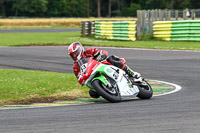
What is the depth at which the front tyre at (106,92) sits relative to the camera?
9297 mm

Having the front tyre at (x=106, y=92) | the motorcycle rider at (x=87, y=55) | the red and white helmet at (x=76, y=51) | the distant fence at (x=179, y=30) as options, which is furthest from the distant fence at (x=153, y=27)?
the front tyre at (x=106, y=92)

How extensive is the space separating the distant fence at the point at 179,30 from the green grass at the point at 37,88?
14207 mm

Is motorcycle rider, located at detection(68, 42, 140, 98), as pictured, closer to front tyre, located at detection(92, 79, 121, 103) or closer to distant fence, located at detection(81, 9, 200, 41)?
Result: front tyre, located at detection(92, 79, 121, 103)

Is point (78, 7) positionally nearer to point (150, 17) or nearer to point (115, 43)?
point (150, 17)

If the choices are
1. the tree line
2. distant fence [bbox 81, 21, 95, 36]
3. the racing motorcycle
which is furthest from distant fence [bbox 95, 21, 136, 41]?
the tree line

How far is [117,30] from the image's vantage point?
102 ft

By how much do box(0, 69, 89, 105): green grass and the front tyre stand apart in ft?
5.38

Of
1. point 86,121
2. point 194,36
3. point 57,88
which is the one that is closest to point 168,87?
point 57,88

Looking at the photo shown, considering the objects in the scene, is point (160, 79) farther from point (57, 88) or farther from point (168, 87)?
point (57, 88)

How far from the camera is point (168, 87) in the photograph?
12031 mm

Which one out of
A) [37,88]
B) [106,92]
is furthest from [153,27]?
[106,92]

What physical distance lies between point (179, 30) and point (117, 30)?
5.42 metres

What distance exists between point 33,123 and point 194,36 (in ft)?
66.7

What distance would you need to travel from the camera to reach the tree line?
386ft
